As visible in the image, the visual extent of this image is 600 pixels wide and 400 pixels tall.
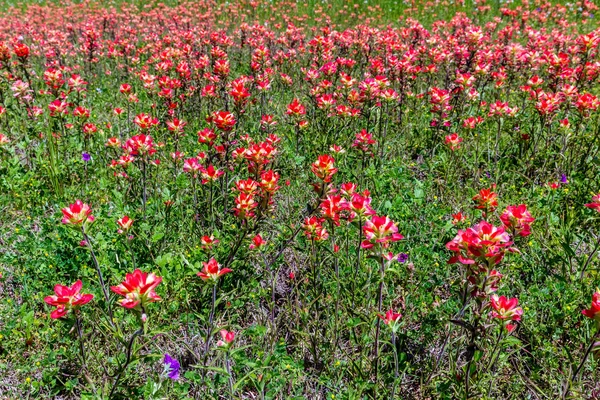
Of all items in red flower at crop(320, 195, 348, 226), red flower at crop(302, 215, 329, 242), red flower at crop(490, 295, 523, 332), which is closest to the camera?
red flower at crop(490, 295, 523, 332)

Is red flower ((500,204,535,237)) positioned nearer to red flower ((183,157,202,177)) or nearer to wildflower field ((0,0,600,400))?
wildflower field ((0,0,600,400))

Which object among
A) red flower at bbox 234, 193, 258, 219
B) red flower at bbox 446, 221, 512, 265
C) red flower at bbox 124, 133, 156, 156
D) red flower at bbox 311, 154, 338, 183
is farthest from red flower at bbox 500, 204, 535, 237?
A: red flower at bbox 124, 133, 156, 156

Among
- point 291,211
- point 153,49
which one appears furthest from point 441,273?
point 153,49

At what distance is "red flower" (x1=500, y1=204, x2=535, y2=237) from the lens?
2.11 metres

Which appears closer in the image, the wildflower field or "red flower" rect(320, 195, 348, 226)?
the wildflower field

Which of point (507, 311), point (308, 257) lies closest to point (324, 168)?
point (308, 257)

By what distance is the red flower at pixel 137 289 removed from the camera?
1.78 m

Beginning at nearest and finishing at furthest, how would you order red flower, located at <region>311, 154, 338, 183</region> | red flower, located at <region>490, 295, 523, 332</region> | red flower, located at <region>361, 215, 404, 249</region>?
red flower, located at <region>490, 295, 523, 332</region> < red flower, located at <region>361, 215, 404, 249</region> < red flower, located at <region>311, 154, 338, 183</region>

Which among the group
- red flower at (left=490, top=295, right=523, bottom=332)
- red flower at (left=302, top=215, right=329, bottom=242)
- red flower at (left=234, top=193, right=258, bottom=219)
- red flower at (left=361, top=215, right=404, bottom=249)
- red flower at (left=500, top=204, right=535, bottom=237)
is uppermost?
red flower at (left=500, top=204, right=535, bottom=237)

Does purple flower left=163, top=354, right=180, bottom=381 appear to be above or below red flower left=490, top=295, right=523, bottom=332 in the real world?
below

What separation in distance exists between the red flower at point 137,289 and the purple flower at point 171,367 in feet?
2.33

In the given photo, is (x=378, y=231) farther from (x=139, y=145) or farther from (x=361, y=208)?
(x=139, y=145)

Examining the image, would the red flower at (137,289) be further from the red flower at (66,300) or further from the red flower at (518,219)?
the red flower at (518,219)

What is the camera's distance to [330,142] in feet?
16.4
